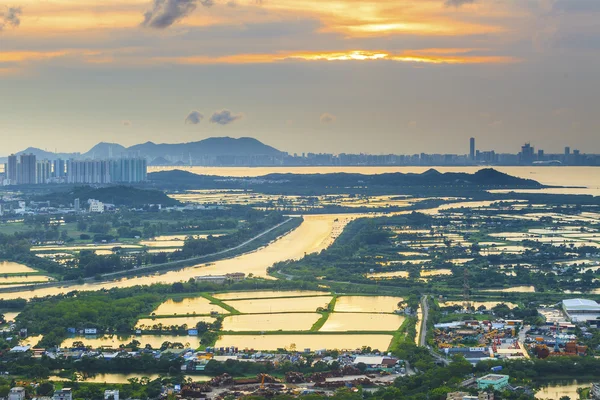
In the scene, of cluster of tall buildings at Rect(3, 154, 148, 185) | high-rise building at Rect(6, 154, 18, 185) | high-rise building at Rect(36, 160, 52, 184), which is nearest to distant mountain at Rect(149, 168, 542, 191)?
cluster of tall buildings at Rect(3, 154, 148, 185)

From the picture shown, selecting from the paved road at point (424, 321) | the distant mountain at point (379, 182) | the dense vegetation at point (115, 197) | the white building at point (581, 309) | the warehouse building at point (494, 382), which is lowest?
the warehouse building at point (494, 382)

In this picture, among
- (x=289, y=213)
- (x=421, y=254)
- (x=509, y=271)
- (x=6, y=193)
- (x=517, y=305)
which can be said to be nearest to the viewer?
(x=517, y=305)

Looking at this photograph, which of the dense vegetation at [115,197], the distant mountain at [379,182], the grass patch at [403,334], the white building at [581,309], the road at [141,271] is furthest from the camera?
the distant mountain at [379,182]

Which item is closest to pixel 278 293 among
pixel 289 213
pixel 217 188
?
pixel 289 213

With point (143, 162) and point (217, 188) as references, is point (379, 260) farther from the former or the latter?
point (143, 162)

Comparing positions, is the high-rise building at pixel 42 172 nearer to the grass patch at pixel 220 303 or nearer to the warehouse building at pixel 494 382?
the grass patch at pixel 220 303

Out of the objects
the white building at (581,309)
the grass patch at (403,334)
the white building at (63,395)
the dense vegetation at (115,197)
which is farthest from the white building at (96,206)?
the white building at (63,395)

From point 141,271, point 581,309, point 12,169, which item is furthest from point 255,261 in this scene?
point 12,169

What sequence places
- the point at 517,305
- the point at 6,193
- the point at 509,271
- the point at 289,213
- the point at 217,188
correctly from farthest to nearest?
the point at 217,188, the point at 6,193, the point at 289,213, the point at 509,271, the point at 517,305
